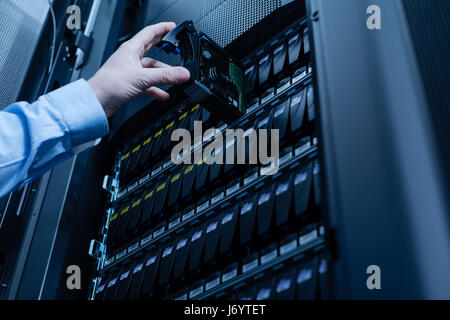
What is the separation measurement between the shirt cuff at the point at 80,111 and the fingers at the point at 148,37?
0.24m

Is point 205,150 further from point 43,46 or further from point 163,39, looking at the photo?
point 43,46

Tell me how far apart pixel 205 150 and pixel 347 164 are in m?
0.91

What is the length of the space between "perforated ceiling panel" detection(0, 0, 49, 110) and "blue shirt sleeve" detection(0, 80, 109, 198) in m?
0.94

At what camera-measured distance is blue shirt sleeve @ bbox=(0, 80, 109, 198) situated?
1.46 m

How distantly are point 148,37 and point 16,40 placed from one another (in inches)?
42.4

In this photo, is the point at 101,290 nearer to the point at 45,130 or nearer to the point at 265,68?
the point at 45,130

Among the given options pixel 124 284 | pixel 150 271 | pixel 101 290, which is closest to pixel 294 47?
pixel 150 271

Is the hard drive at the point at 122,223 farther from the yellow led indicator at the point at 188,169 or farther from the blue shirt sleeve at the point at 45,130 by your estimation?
the blue shirt sleeve at the point at 45,130

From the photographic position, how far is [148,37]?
1.76 metres

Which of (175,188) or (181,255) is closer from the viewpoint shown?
(181,255)

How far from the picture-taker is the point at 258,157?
1757 millimetres

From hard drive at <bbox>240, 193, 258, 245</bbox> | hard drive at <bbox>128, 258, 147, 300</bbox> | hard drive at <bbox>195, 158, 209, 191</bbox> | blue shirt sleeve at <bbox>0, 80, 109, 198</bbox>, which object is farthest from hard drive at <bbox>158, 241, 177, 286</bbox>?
blue shirt sleeve at <bbox>0, 80, 109, 198</bbox>

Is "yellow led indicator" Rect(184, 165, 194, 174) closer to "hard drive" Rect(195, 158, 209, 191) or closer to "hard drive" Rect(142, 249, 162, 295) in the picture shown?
"hard drive" Rect(195, 158, 209, 191)
